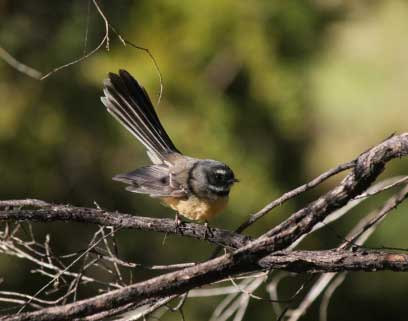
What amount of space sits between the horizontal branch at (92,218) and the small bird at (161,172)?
2.61 feet

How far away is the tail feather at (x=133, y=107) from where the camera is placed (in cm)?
360

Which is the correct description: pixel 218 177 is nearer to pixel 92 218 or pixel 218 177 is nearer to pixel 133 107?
pixel 133 107

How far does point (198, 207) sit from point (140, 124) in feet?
1.65

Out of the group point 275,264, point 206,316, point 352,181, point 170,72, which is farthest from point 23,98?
point 352,181

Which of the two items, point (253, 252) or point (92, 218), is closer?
point (253, 252)

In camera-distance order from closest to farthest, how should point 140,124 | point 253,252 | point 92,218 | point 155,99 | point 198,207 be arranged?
point 253,252, point 92,218, point 198,207, point 140,124, point 155,99

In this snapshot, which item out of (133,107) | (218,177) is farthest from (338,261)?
(133,107)

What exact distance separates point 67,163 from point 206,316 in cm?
131

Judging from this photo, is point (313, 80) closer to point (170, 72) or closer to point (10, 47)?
point (170, 72)

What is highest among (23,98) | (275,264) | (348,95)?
(348,95)

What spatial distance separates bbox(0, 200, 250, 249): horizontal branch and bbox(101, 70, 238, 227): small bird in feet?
2.61

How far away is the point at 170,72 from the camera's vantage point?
14.9ft

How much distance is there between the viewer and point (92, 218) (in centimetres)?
259

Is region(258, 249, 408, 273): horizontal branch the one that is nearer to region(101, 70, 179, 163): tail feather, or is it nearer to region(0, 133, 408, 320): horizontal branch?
region(0, 133, 408, 320): horizontal branch
